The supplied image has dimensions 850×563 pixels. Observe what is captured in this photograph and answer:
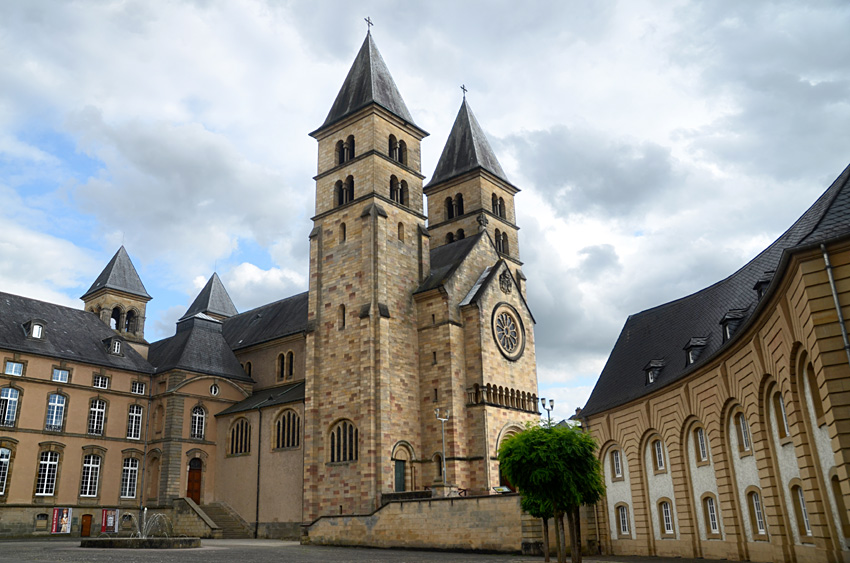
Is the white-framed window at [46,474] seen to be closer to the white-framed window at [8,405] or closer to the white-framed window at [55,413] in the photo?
the white-framed window at [55,413]

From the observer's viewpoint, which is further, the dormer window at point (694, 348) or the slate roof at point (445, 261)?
the slate roof at point (445, 261)

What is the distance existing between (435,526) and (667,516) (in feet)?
34.8

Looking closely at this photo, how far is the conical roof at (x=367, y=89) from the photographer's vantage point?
162ft

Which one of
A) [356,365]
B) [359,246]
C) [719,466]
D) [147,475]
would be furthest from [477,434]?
[147,475]

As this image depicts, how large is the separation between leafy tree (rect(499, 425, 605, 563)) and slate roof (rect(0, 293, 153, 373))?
3454 centimetres

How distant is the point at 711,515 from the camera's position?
2512 centimetres

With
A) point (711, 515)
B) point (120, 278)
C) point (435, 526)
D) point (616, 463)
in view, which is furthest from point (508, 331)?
point (120, 278)

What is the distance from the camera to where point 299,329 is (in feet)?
172

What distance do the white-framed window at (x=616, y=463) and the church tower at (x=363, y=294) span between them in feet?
44.5

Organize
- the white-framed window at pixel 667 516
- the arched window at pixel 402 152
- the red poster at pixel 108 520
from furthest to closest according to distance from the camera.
A: the arched window at pixel 402 152, the red poster at pixel 108 520, the white-framed window at pixel 667 516

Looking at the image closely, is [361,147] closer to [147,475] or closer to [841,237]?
[147,475]

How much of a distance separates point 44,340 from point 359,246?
22.1 metres

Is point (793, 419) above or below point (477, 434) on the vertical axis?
below

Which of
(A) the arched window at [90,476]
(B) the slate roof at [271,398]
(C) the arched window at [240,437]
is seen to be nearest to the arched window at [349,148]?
(B) the slate roof at [271,398]
